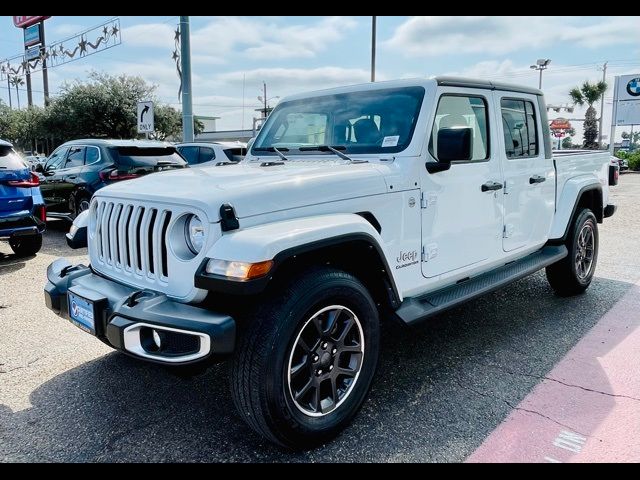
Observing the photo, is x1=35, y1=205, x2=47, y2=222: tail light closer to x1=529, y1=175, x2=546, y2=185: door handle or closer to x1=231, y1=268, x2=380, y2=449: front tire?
x1=231, y1=268, x2=380, y2=449: front tire

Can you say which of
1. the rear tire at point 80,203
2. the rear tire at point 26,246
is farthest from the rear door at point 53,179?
the rear tire at point 26,246

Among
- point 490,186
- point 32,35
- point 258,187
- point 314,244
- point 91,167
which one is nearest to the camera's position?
point 314,244

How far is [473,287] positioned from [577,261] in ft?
6.59

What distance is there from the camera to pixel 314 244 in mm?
2523

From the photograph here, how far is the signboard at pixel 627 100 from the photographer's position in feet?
89.9

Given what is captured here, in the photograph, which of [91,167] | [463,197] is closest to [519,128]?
[463,197]

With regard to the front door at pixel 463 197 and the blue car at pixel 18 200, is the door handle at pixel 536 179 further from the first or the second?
the blue car at pixel 18 200

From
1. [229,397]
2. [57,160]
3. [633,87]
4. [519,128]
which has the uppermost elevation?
[633,87]

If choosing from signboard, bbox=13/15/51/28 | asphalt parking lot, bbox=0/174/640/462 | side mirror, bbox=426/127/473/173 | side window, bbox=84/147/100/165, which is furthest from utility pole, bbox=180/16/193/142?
signboard, bbox=13/15/51/28

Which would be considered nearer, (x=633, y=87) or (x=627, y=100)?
(x=633, y=87)

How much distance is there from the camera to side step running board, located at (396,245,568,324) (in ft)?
10.4

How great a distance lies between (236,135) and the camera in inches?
2210

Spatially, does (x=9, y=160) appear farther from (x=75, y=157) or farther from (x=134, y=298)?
(x=134, y=298)

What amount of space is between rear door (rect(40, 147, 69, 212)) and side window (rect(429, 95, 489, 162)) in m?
7.81
